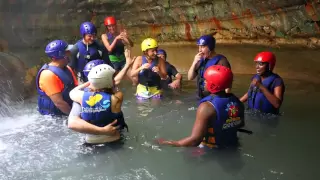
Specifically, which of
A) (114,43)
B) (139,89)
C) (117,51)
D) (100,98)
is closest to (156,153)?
(100,98)

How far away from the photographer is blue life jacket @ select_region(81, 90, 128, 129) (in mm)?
4449

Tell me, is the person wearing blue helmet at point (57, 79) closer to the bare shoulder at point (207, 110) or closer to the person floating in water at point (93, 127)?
the person floating in water at point (93, 127)

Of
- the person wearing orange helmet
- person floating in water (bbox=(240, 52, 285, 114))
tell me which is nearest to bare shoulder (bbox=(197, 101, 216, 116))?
person floating in water (bbox=(240, 52, 285, 114))

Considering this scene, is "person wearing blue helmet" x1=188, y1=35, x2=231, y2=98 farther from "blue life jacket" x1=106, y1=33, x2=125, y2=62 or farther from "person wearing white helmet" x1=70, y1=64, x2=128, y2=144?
"blue life jacket" x1=106, y1=33, x2=125, y2=62

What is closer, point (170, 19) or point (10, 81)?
point (10, 81)

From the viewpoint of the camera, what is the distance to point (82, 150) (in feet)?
16.2

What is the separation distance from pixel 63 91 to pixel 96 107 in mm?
1373

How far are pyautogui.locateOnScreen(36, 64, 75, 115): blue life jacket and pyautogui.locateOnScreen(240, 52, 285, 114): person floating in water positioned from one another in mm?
3060

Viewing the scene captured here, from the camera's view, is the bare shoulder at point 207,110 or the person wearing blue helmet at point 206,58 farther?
the person wearing blue helmet at point 206,58

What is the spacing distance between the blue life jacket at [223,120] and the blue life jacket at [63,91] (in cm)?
244

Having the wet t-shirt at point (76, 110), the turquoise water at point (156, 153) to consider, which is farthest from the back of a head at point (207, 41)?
the wet t-shirt at point (76, 110)

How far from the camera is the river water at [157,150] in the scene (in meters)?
4.35

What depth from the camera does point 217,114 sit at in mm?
4125

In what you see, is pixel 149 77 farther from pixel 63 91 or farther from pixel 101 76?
pixel 101 76
